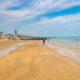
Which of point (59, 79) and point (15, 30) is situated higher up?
point (15, 30)

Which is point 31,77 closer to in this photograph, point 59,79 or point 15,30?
point 59,79

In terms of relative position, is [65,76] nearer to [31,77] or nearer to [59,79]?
[59,79]

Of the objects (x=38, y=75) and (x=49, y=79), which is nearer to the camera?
(x=49, y=79)

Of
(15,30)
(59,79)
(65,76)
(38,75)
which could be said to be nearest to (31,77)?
(38,75)

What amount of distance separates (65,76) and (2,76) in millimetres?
3251

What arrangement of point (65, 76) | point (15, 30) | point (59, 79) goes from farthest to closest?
point (15, 30), point (65, 76), point (59, 79)

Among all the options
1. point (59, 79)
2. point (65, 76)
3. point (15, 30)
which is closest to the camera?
point (59, 79)

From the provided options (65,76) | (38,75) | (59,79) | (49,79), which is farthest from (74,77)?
(38,75)

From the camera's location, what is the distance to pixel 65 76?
4.65 metres

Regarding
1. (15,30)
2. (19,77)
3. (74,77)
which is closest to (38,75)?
(19,77)

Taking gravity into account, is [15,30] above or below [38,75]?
above

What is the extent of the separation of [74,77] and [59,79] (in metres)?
0.82

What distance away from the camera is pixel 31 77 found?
4520mm

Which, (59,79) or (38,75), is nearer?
(59,79)
